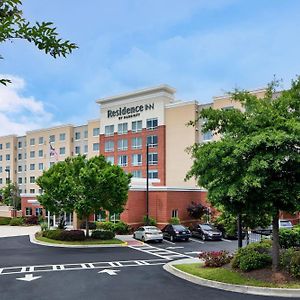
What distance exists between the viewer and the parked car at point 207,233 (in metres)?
38.1

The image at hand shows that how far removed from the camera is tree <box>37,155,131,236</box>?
33.6 m

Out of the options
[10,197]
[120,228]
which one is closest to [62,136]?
[10,197]

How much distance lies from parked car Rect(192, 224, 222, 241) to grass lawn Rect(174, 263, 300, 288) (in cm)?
1822

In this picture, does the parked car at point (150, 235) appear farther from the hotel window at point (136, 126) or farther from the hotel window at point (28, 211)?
the hotel window at point (136, 126)

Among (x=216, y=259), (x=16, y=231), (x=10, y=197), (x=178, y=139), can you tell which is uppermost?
(x=178, y=139)

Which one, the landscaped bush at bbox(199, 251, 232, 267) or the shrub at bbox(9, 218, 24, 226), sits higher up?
the landscaped bush at bbox(199, 251, 232, 267)

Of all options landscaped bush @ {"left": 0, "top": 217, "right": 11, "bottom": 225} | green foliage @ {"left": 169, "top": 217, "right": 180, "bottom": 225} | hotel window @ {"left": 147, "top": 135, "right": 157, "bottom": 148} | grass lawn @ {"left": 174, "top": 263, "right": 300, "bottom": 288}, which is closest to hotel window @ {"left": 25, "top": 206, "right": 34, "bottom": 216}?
landscaped bush @ {"left": 0, "top": 217, "right": 11, "bottom": 225}

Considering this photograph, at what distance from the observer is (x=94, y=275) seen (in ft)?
63.4

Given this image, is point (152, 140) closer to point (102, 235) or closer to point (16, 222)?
point (16, 222)

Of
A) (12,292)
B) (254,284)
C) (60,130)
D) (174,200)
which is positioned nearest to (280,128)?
(254,284)

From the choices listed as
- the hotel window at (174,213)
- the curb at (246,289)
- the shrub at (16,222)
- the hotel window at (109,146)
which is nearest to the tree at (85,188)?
the hotel window at (174,213)

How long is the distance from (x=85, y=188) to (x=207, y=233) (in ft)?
41.2

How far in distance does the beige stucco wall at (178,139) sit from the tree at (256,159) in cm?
4476

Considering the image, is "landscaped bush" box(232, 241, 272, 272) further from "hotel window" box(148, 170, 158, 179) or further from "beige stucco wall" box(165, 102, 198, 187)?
"hotel window" box(148, 170, 158, 179)
